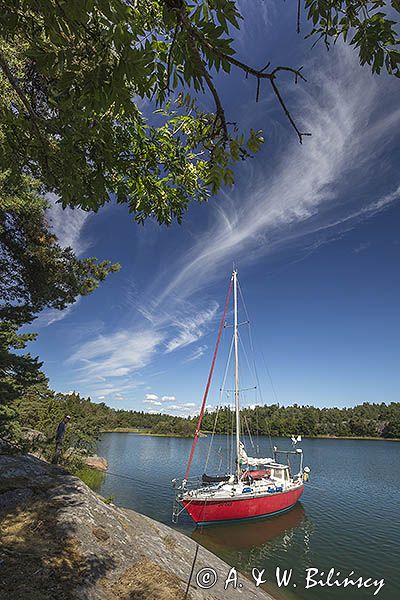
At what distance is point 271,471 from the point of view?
1043 inches

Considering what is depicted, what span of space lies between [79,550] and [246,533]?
53.6ft

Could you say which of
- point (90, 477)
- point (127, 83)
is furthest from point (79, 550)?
point (90, 477)

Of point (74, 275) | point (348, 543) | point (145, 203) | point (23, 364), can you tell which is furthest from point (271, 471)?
point (145, 203)

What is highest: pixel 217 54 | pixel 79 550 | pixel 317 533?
pixel 217 54

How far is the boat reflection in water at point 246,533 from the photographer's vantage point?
17156 mm

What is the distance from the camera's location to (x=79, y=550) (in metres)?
6.53

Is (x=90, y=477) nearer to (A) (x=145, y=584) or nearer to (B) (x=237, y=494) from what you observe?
(B) (x=237, y=494)

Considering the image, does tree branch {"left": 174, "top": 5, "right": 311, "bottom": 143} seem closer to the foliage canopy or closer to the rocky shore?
the foliage canopy

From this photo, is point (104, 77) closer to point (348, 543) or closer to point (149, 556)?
point (149, 556)

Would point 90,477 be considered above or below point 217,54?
below

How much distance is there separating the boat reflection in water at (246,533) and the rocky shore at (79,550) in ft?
28.5

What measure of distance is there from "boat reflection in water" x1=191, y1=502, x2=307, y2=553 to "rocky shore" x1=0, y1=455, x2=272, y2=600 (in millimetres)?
8675

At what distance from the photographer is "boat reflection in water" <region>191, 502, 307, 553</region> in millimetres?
17156

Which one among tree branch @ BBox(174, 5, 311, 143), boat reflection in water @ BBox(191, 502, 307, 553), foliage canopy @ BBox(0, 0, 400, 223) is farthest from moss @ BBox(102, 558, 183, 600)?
boat reflection in water @ BBox(191, 502, 307, 553)
